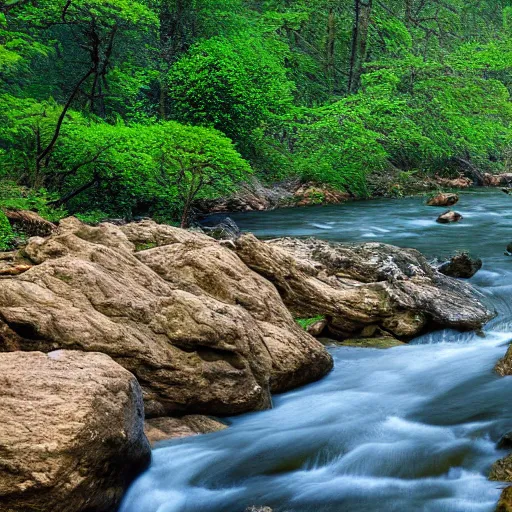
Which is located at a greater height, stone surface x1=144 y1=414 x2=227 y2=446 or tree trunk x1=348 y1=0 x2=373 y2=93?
tree trunk x1=348 y1=0 x2=373 y2=93

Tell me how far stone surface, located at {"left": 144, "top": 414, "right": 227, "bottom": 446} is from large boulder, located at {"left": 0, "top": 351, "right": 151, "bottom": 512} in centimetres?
77

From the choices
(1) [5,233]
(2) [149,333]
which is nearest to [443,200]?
(1) [5,233]

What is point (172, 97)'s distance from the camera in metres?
26.6

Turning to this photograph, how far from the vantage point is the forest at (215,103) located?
1788 cm

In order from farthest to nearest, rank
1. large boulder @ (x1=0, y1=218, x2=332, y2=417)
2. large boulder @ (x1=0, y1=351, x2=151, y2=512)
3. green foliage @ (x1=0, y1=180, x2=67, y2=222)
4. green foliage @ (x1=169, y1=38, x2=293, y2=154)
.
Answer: green foliage @ (x1=169, y1=38, x2=293, y2=154), green foliage @ (x1=0, y1=180, x2=67, y2=222), large boulder @ (x1=0, y1=218, x2=332, y2=417), large boulder @ (x1=0, y1=351, x2=151, y2=512)

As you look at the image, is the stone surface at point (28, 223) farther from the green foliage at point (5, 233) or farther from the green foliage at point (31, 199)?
the green foliage at point (5, 233)

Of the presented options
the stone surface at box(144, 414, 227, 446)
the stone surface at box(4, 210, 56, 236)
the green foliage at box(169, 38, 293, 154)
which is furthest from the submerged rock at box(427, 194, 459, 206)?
the stone surface at box(144, 414, 227, 446)

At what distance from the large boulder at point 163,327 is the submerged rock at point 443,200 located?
60.7 feet

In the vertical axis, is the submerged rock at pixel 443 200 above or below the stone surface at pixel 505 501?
below

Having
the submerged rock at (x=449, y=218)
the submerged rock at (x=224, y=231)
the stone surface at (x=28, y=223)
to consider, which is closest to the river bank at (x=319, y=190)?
the submerged rock at (x=224, y=231)

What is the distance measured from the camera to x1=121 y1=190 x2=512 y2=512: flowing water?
5.74m

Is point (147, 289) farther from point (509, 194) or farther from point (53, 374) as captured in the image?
point (509, 194)

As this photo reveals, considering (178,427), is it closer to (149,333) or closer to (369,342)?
(149,333)

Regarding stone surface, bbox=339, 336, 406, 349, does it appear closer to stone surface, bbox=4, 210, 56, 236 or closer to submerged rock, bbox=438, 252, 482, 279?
submerged rock, bbox=438, 252, 482, 279
